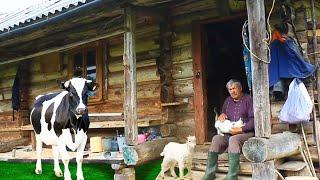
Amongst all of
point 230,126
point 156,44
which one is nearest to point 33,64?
point 156,44

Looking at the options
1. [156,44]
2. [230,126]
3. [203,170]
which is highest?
[156,44]

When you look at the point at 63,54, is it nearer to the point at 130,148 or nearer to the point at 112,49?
the point at 112,49

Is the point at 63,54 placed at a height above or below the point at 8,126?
above

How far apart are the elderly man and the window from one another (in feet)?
11.9

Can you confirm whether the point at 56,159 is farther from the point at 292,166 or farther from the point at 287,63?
the point at 287,63

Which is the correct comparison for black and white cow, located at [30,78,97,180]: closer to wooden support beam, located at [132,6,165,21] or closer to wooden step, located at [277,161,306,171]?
wooden support beam, located at [132,6,165,21]

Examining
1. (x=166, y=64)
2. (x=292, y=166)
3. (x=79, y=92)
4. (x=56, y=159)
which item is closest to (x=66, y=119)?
(x=79, y=92)

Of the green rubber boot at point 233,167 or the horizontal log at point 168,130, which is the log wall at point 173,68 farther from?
the green rubber boot at point 233,167

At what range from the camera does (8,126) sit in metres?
11.6

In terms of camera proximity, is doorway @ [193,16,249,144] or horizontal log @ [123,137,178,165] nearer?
horizontal log @ [123,137,178,165]

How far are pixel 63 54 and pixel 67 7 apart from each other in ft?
11.4

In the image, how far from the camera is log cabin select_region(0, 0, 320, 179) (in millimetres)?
6543

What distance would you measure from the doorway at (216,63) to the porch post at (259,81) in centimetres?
248

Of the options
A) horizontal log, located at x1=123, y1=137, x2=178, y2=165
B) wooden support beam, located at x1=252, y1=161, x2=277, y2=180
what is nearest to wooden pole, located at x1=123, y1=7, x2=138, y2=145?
horizontal log, located at x1=123, y1=137, x2=178, y2=165
